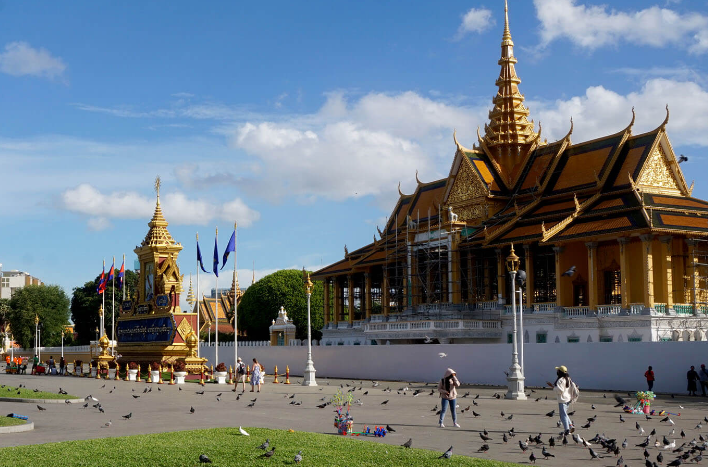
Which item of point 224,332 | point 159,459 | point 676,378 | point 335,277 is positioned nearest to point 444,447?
point 159,459

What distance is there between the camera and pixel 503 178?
54969mm

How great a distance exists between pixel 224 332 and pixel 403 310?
140 feet

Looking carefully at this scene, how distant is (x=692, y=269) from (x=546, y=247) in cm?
773

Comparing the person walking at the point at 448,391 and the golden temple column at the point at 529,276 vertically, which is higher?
the golden temple column at the point at 529,276

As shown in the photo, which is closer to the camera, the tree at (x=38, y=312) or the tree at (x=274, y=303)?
the tree at (x=274, y=303)

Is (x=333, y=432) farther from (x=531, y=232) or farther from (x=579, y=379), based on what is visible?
(x=531, y=232)

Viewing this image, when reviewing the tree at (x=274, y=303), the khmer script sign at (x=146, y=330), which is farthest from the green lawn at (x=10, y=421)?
the tree at (x=274, y=303)

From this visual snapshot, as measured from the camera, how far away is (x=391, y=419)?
20.1m

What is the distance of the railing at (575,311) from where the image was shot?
42.5m

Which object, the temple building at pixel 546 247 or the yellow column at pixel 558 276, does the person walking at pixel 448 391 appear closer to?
the temple building at pixel 546 247

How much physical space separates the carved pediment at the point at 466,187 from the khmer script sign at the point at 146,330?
69.9ft

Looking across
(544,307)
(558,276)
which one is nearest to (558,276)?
(558,276)

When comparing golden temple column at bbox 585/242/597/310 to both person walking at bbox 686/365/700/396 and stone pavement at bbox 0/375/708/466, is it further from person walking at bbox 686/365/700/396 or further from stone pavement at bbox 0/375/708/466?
stone pavement at bbox 0/375/708/466

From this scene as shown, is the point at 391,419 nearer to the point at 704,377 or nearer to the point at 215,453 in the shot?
the point at 215,453
